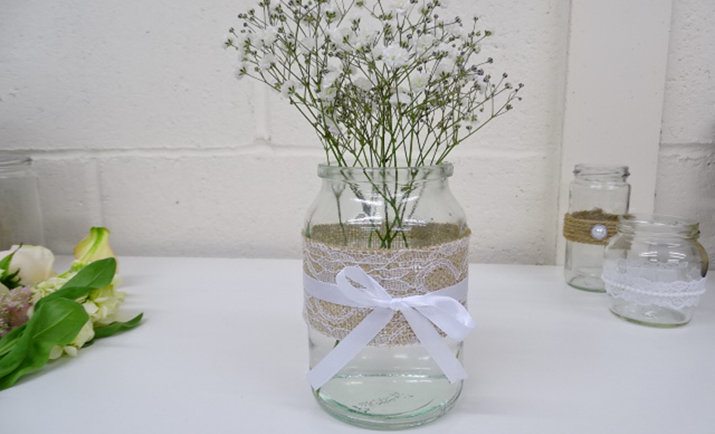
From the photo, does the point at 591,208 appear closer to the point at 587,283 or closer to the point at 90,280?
the point at 587,283

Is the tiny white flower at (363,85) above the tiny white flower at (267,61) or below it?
below

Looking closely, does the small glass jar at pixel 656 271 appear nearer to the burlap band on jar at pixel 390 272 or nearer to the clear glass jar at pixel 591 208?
the clear glass jar at pixel 591 208

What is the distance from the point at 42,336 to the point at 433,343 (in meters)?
0.40

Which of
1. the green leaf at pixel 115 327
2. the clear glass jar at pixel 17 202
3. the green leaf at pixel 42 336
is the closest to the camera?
the green leaf at pixel 42 336

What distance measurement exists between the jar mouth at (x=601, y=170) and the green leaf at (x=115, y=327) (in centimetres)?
70

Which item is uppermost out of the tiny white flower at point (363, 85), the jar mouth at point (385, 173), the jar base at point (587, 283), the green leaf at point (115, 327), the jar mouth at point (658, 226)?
the tiny white flower at point (363, 85)

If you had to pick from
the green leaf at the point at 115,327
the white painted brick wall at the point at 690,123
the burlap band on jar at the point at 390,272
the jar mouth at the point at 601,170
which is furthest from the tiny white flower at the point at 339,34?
the white painted brick wall at the point at 690,123

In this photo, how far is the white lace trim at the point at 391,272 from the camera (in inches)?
17.2

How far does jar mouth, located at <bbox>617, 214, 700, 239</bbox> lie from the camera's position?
2.18 ft

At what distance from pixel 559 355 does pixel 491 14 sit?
585 mm

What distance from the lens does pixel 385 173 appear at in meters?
0.44

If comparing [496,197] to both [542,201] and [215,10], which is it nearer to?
[542,201]

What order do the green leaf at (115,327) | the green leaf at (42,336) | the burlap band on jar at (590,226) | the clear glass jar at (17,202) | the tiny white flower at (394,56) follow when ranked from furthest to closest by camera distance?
the clear glass jar at (17,202) < the burlap band on jar at (590,226) < the green leaf at (115,327) < the green leaf at (42,336) < the tiny white flower at (394,56)

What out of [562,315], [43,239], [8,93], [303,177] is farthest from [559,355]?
[8,93]
